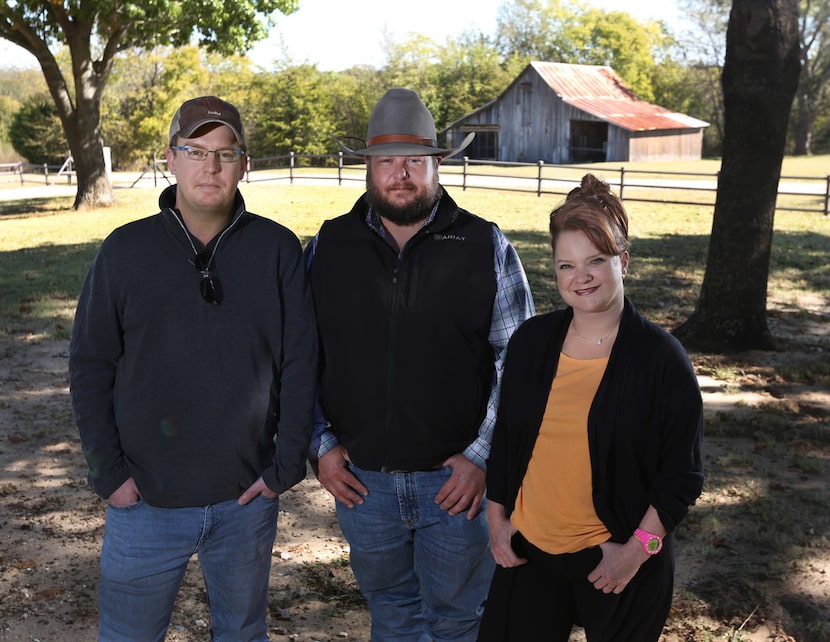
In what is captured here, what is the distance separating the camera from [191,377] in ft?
8.37

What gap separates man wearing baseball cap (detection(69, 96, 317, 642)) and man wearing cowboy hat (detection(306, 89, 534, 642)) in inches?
8.1

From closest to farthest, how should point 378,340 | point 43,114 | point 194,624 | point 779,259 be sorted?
1. point 378,340
2. point 194,624
3. point 779,259
4. point 43,114

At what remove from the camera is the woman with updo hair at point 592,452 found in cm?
234

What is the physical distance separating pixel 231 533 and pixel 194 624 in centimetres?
136

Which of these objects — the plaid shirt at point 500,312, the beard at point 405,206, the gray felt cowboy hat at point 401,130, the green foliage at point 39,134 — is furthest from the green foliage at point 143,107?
the plaid shirt at point 500,312

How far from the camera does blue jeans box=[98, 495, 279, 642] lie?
8.55ft

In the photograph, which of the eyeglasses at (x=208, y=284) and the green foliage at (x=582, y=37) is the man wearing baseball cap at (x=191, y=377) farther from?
the green foliage at (x=582, y=37)

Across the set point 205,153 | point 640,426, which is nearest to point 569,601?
point 640,426

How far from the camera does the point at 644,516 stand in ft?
7.82

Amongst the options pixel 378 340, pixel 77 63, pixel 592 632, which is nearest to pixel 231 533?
pixel 378 340

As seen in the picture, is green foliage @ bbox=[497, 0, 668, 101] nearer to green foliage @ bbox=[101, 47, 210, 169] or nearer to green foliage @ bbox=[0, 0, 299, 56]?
green foliage @ bbox=[101, 47, 210, 169]

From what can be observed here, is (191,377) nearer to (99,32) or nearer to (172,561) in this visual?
(172,561)

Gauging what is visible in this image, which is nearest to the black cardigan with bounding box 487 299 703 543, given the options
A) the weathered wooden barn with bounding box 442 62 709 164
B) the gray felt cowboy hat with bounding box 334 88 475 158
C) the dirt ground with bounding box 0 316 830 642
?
the gray felt cowboy hat with bounding box 334 88 475 158

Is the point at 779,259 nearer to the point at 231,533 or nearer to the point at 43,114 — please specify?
the point at 231,533
